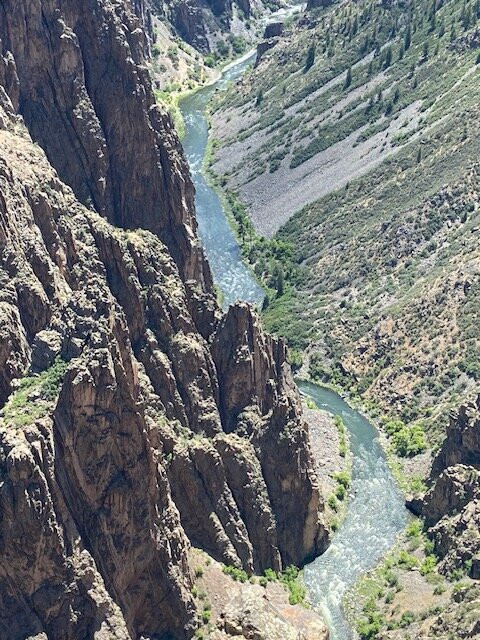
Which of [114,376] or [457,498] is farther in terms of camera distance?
[457,498]

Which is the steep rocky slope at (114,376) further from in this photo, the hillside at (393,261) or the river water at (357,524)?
the hillside at (393,261)

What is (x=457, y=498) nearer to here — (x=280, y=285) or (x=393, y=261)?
(x=393, y=261)

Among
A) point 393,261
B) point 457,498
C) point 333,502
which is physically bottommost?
point 457,498

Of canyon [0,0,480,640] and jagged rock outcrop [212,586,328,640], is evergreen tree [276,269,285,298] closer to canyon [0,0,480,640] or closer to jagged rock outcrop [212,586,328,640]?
canyon [0,0,480,640]

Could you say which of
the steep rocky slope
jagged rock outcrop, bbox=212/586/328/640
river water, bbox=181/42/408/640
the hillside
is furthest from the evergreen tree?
jagged rock outcrop, bbox=212/586/328/640

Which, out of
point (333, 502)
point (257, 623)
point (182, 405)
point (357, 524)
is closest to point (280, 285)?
point (333, 502)

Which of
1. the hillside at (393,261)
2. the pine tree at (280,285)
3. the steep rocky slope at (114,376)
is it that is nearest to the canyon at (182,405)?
the steep rocky slope at (114,376)
